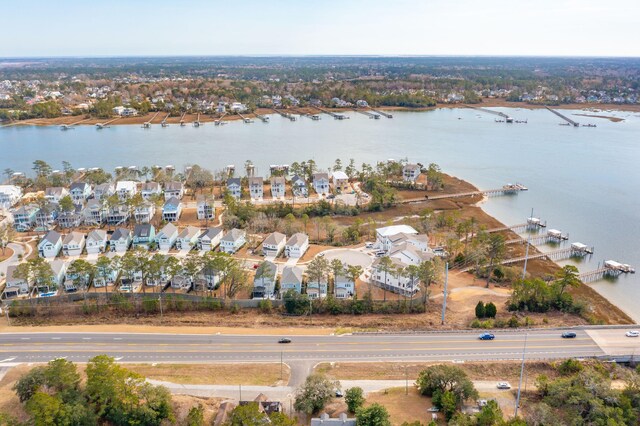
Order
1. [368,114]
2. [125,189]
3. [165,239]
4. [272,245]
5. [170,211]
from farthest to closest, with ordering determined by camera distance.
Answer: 1. [368,114]
2. [125,189]
3. [170,211]
4. [165,239]
5. [272,245]

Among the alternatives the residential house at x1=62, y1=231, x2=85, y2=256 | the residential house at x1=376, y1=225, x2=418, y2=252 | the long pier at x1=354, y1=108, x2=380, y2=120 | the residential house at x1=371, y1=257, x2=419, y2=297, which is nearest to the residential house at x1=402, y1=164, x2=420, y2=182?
the residential house at x1=376, y1=225, x2=418, y2=252

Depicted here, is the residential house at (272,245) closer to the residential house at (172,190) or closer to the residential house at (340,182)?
the residential house at (172,190)

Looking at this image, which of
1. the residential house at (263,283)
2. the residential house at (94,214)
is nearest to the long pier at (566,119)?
the residential house at (263,283)

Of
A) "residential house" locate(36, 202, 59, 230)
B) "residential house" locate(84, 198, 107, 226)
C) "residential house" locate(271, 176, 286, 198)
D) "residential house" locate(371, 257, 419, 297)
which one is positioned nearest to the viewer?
"residential house" locate(371, 257, 419, 297)

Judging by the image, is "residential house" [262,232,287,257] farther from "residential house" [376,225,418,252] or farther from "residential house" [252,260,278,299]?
"residential house" [376,225,418,252]

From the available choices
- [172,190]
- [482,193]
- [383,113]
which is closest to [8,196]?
[172,190]

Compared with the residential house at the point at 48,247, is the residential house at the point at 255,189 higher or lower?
higher

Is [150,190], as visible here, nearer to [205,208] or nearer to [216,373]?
[205,208]
